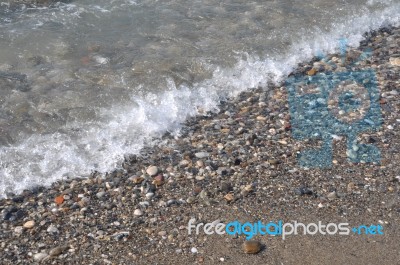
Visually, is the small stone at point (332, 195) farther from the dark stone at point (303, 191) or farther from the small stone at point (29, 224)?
the small stone at point (29, 224)

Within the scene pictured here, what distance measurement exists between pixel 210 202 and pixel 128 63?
9.70 feet

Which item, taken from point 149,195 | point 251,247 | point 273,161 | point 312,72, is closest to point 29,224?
point 149,195

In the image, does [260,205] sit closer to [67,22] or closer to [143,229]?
[143,229]

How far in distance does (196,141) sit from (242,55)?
6.79 ft

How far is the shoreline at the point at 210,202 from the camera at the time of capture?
4582mm

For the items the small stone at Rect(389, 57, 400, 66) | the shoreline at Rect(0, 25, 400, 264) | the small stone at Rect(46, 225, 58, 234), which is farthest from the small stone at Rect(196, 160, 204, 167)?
the small stone at Rect(389, 57, 400, 66)

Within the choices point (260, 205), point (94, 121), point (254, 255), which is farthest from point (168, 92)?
point (254, 255)

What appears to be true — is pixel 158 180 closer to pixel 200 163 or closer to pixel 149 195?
pixel 149 195

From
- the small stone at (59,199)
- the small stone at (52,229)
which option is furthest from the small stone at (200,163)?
the small stone at (52,229)

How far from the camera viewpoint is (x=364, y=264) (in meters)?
4.41

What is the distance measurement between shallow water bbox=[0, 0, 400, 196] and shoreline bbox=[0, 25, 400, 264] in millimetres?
402

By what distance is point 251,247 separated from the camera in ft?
15.0

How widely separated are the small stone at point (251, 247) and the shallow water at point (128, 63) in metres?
1.74

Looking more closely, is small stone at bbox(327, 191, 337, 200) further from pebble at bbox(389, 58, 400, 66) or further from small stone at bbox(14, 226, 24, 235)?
pebble at bbox(389, 58, 400, 66)
